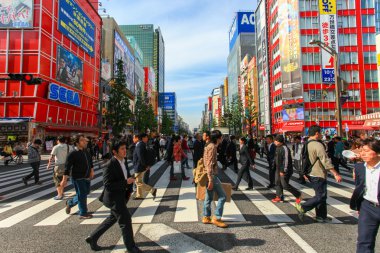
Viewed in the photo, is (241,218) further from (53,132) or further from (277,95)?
(277,95)

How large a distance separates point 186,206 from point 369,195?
4094mm

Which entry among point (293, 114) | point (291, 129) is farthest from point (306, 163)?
point (293, 114)

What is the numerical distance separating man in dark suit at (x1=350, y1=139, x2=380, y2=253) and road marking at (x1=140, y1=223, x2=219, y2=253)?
1.84 m

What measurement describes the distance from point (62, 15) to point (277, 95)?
128 feet

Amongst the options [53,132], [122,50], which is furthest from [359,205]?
[122,50]

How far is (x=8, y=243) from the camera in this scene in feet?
13.9

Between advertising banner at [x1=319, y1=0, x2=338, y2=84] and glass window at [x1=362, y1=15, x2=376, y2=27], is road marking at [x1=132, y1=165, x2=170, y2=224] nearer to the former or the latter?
advertising banner at [x1=319, y1=0, x2=338, y2=84]

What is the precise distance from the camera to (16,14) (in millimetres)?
29281

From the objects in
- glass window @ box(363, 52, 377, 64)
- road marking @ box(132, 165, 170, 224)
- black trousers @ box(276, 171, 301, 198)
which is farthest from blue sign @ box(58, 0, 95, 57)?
glass window @ box(363, 52, 377, 64)

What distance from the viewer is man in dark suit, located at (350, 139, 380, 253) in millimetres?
2871

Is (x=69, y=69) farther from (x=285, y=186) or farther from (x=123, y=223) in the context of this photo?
(x=123, y=223)

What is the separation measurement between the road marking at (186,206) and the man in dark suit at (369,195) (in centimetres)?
295

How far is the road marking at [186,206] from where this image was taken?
536 cm

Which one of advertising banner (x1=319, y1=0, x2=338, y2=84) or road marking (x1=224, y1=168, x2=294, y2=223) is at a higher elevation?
advertising banner (x1=319, y1=0, x2=338, y2=84)
